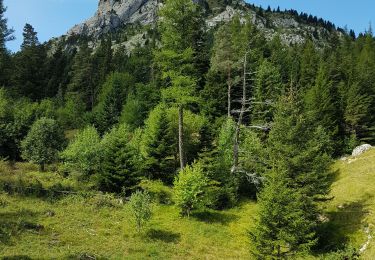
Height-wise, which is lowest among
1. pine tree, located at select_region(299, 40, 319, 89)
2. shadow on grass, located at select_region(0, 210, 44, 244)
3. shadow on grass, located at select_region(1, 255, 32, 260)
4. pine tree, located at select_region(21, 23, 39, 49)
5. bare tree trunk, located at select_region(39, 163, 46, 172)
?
shadow on grass, located at select_region(1, 255, 32, 260)

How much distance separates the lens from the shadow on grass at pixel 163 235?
97.9 ft

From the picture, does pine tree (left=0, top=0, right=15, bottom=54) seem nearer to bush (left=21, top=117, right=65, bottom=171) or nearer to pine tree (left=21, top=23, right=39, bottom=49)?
bush (left=21, top=117, right=65, bottom=171)

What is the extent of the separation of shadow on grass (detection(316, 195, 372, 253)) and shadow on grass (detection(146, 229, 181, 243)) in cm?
1101

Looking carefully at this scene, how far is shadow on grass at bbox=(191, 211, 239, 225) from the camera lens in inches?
1348

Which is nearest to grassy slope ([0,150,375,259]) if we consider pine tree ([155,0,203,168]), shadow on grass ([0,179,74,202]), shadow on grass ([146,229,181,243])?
shadow on grass ([146,229,181,243])

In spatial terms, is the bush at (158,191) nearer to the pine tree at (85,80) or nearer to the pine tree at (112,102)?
the pine tree at (112,102)

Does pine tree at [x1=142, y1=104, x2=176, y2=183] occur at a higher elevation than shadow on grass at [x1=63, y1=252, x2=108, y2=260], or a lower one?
higher

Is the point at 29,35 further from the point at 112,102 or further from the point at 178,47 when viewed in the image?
the point at 178,47

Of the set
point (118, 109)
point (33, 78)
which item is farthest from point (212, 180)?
point (33, 78)

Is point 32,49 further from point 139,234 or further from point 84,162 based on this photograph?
point 139,234

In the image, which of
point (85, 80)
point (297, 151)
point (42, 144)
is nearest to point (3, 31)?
point (42, 144)

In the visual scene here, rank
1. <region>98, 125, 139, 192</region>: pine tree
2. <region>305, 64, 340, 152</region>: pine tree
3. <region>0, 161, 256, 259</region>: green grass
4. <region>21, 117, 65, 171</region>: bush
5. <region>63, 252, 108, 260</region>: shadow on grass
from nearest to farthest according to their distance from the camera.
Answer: <region>63, 252, 108, 260</region>: shadow on grass
<region>0, 161, 256, 259</region>: green grass
<region>98, 125, 139, 192</region>: pine tree
<region>21, 117, 65, 171</region>: bush
<region>305, 64, 340, 152</region>: pine tree

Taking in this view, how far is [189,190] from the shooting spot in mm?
33625

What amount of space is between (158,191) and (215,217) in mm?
6562
